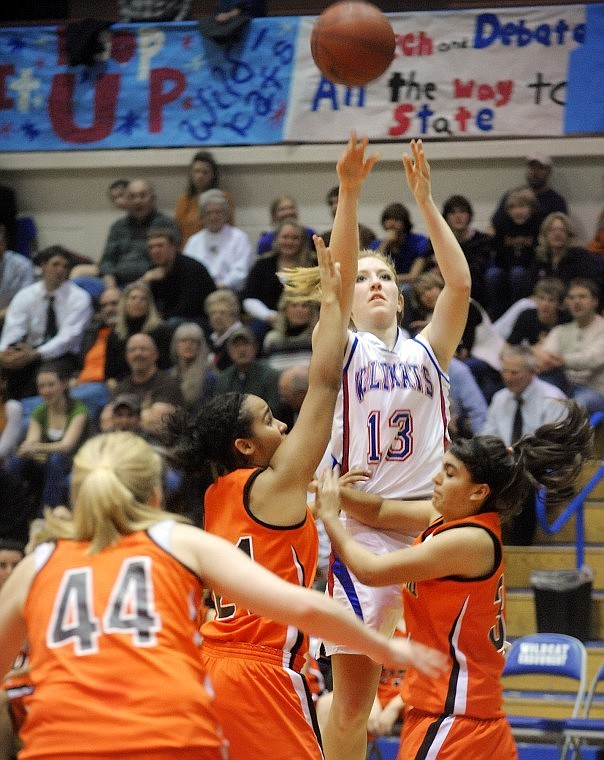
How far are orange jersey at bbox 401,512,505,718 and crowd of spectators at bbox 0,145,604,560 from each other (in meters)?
3.40

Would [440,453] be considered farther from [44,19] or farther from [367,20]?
[44,19]

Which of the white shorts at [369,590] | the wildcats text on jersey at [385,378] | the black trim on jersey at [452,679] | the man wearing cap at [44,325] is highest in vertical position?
the man wearing cap at [44,325]

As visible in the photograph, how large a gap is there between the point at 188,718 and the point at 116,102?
9.25 meters

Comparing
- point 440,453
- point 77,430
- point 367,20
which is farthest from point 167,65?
point 440,453

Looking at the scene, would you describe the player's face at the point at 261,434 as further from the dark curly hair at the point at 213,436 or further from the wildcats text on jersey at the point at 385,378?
the wildcats text on jersey at the point at 385,378

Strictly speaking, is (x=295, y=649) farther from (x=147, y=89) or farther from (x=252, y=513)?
(x=147, y=89)

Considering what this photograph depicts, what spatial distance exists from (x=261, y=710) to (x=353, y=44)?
9.06 ft

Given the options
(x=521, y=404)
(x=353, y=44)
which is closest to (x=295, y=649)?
(x=353, y=44)

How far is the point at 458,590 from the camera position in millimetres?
3568

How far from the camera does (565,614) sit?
23.8 ft

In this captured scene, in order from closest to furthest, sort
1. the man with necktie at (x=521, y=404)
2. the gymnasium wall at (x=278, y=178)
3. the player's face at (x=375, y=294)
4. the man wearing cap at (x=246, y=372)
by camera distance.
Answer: the player's face at (x=375, y=294) < the man with necktie at (x=521, y=404) < the man wearing cap at (x=246, y=372) < the gymnasium wall at (x=278, y=178)

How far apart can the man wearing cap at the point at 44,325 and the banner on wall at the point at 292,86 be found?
2.03 metres

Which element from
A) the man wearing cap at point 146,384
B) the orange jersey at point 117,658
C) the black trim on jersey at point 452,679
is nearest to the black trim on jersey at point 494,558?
the black trim on jersey at point 452,679

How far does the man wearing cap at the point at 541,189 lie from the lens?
30.4ft
